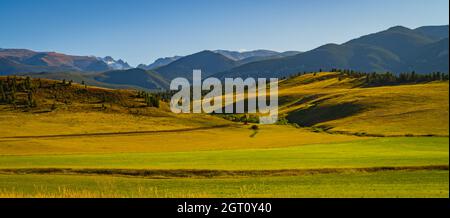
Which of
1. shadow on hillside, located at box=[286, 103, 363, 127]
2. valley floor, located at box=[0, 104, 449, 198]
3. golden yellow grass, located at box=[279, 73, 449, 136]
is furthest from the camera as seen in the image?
shadow on hillside, located at box=[286, 103, 363, 127]

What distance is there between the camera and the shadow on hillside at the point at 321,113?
444 feet

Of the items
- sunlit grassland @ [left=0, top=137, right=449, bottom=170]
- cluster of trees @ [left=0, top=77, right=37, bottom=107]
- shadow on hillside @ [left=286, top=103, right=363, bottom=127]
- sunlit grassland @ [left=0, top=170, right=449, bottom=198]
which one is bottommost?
shadow on hillside @ [left=286, top=103, right=363, bottom=127]

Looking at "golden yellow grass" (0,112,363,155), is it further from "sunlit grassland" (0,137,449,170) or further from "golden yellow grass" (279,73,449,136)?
"sunlit grassland" (0,137,449,170)

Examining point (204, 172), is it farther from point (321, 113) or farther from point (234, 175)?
point (321, 113)

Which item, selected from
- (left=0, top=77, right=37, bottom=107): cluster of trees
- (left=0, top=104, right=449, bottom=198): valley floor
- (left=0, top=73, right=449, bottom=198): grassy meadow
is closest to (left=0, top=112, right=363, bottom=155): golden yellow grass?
(left=0, top=73, right=449, bottom=198): grassy meadow

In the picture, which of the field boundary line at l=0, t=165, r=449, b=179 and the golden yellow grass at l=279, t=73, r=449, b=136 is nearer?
the field boundary line at l=0, t=165, r=449, b=179

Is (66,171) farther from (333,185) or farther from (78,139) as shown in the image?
(78,139)

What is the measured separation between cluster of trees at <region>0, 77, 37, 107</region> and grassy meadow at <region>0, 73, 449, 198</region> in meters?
2.43

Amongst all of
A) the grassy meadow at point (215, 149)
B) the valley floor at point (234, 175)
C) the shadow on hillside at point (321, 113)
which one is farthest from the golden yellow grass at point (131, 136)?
the shadow on hillside at point (321, 113)

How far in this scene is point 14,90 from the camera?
12638 cm

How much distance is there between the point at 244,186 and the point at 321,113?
117m

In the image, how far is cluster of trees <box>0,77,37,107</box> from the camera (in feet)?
392

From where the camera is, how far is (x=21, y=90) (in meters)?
127

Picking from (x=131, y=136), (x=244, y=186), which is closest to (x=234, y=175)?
(x=244, y=186)
